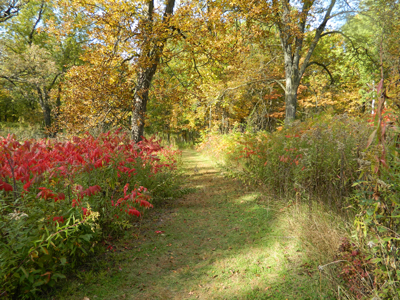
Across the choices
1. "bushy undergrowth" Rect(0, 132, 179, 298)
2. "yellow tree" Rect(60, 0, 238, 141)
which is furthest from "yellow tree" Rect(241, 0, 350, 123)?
"bushy undergrowth" Rect(0, 132, 179, 298)

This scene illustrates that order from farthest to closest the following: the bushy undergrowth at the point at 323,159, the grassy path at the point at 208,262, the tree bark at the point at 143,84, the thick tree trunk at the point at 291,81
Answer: the thick tree trunk at the point at 291,81
the tree bark at the point at 143,84
the bushy undergrowth at the point at 323,159
the grassy path at the point at 208,262

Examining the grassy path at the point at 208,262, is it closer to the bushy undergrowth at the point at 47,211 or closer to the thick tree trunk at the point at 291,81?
the bushy undergrowth at the point at 47,211

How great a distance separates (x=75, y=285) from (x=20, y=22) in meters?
27.7

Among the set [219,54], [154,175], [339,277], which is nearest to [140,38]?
[219,54]

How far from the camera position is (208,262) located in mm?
3150

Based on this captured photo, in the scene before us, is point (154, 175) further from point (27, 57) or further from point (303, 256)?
point (27, 57)

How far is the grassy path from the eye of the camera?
8.20 ft

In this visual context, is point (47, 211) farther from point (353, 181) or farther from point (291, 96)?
point (291, 96)

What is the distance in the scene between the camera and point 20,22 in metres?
21.3

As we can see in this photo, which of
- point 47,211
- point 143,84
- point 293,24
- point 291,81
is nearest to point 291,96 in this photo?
point 291,81

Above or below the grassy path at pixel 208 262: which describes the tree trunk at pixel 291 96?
above

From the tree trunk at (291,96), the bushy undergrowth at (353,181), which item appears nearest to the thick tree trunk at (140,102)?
Answer: the bushy undergrowth at (353,181)

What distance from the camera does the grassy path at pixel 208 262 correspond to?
2.50 m

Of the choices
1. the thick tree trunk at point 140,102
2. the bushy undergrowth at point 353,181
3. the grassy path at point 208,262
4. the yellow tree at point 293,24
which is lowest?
the grassy path at point 208,262
